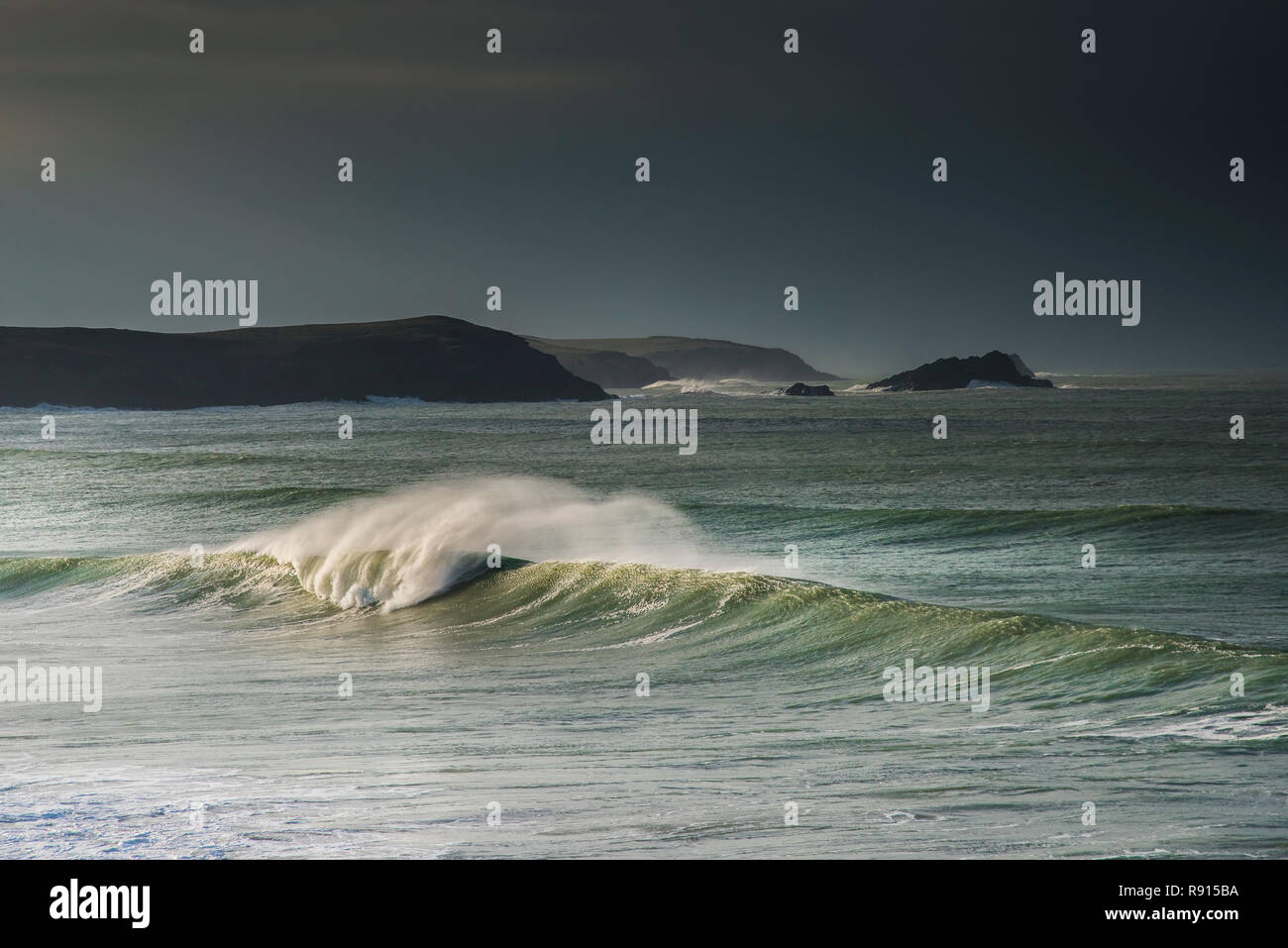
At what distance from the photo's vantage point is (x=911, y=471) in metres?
43.2

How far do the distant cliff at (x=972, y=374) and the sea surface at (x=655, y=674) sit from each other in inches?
4095

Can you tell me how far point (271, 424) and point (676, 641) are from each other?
8121 cm

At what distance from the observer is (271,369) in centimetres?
15588

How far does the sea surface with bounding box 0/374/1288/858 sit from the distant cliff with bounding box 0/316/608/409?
4541 inches

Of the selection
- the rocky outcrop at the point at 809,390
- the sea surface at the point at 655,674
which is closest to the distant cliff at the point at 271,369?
the rocky outcrop at the point at 809,390

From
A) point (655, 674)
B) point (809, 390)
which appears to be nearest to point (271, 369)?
point (809, 390)

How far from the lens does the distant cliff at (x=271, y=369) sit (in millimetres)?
145250

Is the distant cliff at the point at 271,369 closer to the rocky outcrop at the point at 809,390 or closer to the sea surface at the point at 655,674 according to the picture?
the rocky outcrop at the point at 809,390

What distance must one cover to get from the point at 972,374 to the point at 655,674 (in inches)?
5165

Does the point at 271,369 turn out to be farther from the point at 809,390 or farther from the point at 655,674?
the point at 655,674

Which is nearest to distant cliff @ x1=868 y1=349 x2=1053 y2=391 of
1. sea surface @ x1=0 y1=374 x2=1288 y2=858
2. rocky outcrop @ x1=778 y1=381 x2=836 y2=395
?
rocky outcrop @ x1=778 y1=381 x2=836 y2=395

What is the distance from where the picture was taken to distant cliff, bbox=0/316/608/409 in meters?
145

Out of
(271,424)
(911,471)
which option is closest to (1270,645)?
(911,471)

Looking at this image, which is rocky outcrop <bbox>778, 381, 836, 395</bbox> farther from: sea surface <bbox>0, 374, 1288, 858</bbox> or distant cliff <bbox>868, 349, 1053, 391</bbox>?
sea surface <bbox>0, 374, 1288, 858</bbox>
